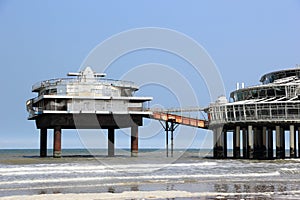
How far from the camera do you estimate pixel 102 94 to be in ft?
170

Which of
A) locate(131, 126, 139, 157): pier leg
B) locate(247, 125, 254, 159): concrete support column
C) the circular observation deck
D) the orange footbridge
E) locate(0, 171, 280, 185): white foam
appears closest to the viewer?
locate(0, 171, 280, 185): white foam

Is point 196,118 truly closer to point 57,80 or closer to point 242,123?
point 242,123

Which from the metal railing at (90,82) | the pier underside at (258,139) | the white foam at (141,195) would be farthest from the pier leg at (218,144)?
the white foam at (141,195)

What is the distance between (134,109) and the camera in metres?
52.2

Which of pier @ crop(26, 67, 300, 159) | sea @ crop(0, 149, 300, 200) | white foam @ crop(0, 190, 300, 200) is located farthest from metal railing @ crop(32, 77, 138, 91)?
white foam @ crop(0, 190, 300, 200)

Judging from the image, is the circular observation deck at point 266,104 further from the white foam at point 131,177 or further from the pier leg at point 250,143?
the white foam at point 131,177

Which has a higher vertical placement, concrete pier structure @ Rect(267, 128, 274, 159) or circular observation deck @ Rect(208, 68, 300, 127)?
circular observation deck @ Rect(208, 68, 300, 127)

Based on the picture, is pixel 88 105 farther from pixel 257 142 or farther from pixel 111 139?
pixel 257 142

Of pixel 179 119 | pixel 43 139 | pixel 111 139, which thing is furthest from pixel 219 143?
pixel 43 139

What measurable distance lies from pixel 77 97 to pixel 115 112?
368cm

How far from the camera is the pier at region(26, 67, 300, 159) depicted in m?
50.3

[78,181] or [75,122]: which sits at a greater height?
[75,122]

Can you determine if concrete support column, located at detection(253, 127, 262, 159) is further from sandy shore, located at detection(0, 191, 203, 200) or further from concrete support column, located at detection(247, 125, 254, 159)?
sandy shore, located at detection(0, 191, 203, 200)

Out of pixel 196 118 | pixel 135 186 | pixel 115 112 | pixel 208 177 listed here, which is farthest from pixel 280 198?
pixel 196 118
